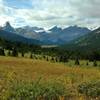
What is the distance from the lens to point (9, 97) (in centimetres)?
1025

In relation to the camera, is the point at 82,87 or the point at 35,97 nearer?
the point at 35,97

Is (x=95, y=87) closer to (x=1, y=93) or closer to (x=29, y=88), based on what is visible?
(x=29, y=88)

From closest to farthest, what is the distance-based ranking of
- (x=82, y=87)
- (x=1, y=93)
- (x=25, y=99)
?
(x=25, y=99) < (x=1, y=93) < (x=82, y=87)

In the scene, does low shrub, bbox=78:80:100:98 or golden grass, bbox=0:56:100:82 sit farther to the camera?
golden grass, bbox=0:56:100:82

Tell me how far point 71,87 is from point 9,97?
181 inches

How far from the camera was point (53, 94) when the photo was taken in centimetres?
1098

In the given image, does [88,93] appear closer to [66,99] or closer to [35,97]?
[66,99]

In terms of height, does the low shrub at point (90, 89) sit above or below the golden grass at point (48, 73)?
above

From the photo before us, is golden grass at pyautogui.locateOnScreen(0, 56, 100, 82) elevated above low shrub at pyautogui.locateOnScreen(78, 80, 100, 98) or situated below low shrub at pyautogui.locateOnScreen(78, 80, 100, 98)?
below

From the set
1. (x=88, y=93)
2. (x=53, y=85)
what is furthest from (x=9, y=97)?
(x=88, y=93)

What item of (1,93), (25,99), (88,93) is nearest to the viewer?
(25,99)

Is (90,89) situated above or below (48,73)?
above

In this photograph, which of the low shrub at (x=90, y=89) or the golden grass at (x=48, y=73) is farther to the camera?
the golden grass at (x=48, y=73)

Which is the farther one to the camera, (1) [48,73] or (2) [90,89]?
(1) [48,73]
